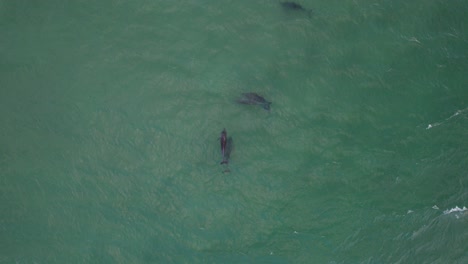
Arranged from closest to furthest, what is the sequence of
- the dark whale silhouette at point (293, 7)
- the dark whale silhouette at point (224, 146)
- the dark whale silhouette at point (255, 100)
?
the dark whale silhouette at point (224, 146) → the dark whale silhouette at point (255, 100) → the dark whale silhouette at point (293, 7)

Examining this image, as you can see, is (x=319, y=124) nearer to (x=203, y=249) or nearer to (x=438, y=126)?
(x=438, y=126)

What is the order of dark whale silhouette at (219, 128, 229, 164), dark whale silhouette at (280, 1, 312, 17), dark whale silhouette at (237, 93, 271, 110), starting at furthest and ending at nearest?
dark whale silhouette at (280, 1, 312, 17)
dark whale silhouette at (237, 93, 271, 110)
dark whale silhouette at (219, 128, 229, 164)

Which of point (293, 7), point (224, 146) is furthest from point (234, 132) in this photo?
point (293, 7)

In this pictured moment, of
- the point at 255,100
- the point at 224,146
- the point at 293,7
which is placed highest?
the point at 293,7

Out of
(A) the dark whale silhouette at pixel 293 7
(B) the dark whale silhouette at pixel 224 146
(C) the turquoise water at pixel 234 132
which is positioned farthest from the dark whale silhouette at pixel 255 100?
(A) the dark whale silhouette at pixel 293 7

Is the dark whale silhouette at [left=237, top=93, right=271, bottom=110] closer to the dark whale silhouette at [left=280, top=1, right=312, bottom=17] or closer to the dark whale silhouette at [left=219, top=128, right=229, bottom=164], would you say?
the dark whale silhouette at [left=219, top=128, right=229, bottom=164]

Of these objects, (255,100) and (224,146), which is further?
(255,100)

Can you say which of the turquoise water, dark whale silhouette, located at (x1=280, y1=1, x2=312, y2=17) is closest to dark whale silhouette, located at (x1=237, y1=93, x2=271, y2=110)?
the turquoise water

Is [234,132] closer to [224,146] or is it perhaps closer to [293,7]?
[224,146]

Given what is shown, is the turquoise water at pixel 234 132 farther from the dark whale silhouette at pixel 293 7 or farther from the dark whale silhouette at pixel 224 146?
the dark whale silhouette at pixel 224 146
